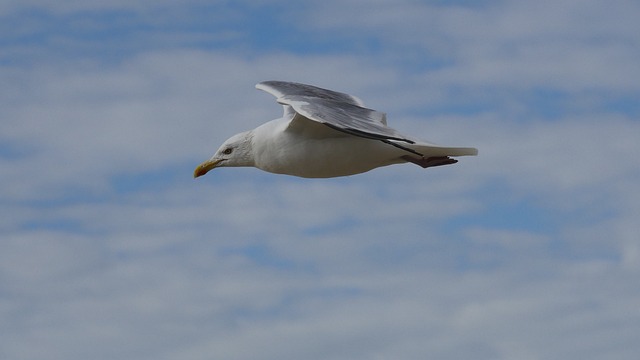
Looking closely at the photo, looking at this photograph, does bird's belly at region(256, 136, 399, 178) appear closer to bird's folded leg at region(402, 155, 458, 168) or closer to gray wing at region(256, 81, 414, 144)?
bird's folded leg at region(402, 155, 458, 168)

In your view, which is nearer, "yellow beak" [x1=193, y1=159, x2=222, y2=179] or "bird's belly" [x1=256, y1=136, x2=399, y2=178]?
"bird's belly" [x1=256, y1=136, x2=399, y2=178]

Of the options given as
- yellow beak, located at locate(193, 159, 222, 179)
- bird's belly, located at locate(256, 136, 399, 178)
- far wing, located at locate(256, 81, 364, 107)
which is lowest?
bird's belly, located at locate(256, 136, 399, 178)

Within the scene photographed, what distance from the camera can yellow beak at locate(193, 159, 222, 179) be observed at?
2147 centimetres

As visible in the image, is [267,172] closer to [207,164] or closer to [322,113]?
[207,164]

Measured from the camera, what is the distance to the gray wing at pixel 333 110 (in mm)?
17312

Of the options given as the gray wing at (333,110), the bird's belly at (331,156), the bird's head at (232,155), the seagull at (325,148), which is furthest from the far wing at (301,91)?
the bird's belly at (331,156)

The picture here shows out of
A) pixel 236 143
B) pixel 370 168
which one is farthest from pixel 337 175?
pixel 236 143

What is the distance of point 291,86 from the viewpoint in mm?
22078

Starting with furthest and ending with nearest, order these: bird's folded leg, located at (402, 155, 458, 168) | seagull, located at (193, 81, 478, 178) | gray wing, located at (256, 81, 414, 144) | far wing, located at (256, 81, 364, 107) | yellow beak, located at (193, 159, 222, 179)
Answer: yellow beak, located at (193, 159, 222, 179)
far wing, located at (256, 81, 364, 107)
bird's folded leg, located at (402, 155, 458, 168)
seagull, located at (193, 81, 478, 178)
gray wing, located at (256, 81, 414, 144)

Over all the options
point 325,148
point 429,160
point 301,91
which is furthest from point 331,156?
point 301,91

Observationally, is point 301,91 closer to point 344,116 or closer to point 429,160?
point 429,160

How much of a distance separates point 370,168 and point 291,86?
108 inches

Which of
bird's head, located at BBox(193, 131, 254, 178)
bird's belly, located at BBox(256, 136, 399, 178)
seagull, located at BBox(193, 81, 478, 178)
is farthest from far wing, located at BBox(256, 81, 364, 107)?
bird's belly, located at BBox(256, 136, 399, 178)

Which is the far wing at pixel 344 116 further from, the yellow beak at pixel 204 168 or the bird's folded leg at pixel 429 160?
the yellow beak at pixel 204 168
